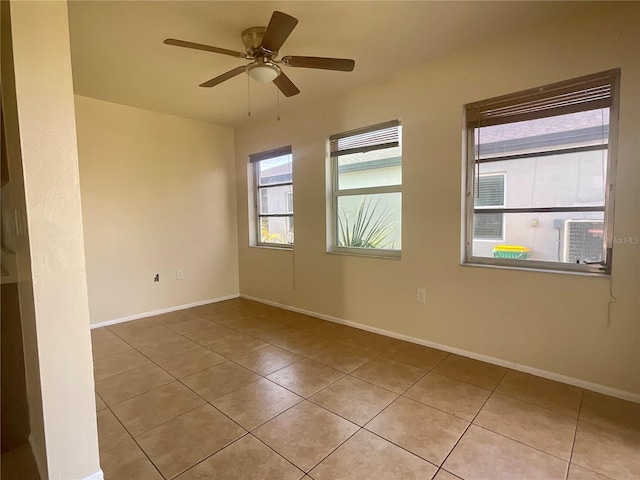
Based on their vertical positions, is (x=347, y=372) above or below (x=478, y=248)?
below

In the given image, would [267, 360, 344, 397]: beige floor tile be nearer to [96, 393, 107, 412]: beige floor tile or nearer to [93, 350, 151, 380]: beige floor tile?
[96, 393, 107, 412]: beige floor tile

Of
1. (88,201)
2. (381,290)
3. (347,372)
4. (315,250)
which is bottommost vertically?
(347,372)

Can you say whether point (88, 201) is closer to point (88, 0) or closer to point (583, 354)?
point (88, 0)

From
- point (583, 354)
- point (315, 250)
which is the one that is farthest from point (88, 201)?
point (583, 354)

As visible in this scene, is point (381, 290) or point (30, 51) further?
point (381, 290)

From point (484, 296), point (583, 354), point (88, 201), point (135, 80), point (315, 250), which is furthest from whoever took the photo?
point (315, 250)

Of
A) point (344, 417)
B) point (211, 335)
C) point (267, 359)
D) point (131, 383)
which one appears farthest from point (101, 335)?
point (344, 417)

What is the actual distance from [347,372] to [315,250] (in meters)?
1.61

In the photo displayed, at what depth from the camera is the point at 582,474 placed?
1487 millimetres

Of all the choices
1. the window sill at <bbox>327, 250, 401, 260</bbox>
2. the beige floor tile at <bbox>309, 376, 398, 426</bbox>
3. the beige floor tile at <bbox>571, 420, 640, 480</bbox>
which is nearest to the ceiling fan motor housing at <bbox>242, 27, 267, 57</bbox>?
the window sill at <bbox>327, 250, 401, 260</bbox>

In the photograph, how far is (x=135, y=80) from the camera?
297cm

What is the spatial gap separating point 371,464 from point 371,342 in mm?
1527

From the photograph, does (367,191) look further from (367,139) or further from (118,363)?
(118,363)

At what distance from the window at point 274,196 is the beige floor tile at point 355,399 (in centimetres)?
229
